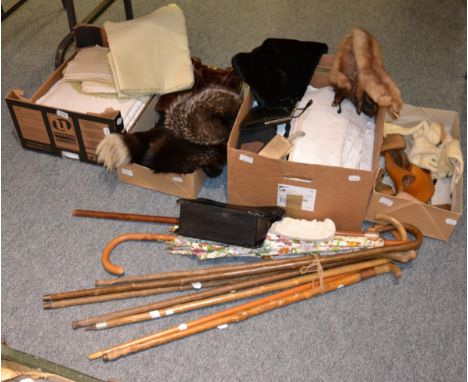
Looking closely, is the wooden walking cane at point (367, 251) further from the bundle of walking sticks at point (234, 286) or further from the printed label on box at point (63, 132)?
the printed label on box at point (63, 132)

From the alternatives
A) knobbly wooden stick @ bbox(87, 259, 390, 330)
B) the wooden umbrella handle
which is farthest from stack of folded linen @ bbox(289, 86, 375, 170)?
the wooden umbrella handle

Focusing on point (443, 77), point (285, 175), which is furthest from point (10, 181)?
point (443, 77)

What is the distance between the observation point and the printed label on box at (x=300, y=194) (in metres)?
2.02

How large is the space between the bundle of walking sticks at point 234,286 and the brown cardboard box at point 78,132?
0.46 metres

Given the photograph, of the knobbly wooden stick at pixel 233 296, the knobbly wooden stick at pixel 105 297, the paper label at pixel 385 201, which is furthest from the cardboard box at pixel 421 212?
the knobbly wooden stick at pixel 105 297

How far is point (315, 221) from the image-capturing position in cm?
205

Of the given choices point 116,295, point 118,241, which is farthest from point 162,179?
point 116,295

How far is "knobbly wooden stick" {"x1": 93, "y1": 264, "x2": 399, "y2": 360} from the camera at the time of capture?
1.77 metres

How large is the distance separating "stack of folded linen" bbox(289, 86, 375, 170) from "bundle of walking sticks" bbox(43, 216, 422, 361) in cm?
39

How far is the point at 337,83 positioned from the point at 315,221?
26.1 inches

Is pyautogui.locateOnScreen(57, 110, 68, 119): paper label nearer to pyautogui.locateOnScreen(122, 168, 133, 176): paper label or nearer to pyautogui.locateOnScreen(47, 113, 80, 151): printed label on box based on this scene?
pyautogui.locateOnScreen(47, 113, 80, 151): printed label on box

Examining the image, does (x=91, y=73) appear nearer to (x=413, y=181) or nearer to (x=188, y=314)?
(x=188, y=314)

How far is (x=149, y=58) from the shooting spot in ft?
7.77

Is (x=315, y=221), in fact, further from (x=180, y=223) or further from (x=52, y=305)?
(x=52, y=305)
